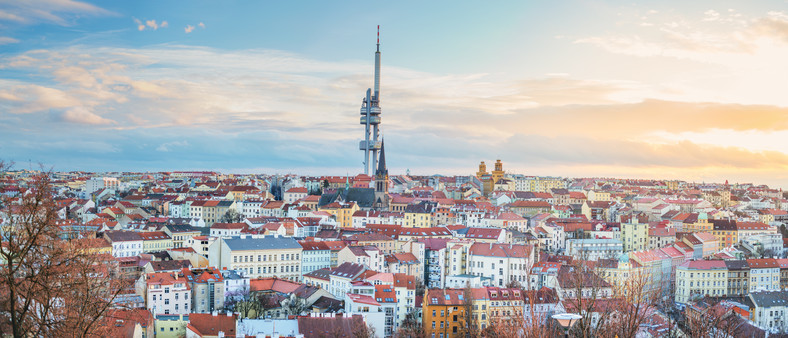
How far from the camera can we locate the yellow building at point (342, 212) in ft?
208

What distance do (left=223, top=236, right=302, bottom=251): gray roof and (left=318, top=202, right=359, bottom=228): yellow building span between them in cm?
1904

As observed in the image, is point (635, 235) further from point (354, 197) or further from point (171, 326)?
point (171, 326)

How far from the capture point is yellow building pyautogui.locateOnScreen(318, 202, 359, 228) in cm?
6338

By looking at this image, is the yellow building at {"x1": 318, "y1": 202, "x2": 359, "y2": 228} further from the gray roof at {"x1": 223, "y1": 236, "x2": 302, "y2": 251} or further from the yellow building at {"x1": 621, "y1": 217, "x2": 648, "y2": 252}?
the yellow building at {"x1": 621, "y1": 217, "x2": 648, "y2": 252}

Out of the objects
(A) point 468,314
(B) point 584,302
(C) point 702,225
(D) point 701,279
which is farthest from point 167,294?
(C) point 702,225

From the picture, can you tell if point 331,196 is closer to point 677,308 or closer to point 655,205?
point 655,205

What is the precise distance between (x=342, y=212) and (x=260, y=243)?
21967 mm

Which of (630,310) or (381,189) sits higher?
(381,189)

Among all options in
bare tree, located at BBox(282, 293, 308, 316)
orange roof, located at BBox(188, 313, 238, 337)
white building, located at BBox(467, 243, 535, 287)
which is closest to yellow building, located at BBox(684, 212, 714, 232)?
white building, located at BBox(467, 243, 535, 287)

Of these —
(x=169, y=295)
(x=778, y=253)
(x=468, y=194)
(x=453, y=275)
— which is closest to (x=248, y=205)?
(x=468, y=194)

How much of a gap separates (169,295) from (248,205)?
40.0m

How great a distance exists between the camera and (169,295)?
1298 inches

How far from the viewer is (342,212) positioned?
210 feet

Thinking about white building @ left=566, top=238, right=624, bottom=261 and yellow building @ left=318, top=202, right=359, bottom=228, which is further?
yellow building @ left=318, top=202, right=359, bottom=228
